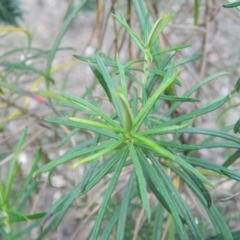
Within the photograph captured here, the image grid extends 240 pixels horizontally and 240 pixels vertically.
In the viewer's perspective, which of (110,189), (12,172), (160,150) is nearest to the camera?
(160,150)

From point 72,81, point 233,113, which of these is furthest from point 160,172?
point 72,81

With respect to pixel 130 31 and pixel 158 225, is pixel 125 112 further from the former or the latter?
pixel 158 225

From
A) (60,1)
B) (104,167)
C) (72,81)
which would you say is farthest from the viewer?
(60,1)

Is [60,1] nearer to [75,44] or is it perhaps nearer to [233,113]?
[75,44]

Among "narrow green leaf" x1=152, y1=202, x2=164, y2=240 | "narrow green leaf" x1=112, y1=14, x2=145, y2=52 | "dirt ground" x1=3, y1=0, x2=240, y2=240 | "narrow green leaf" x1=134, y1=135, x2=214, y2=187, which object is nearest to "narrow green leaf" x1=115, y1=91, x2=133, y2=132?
"narrow green leaf" x1=134, y1=135, x2=214, y2=187

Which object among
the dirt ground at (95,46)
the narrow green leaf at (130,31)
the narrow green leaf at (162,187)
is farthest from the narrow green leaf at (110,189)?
the dirt ground at (95,46)

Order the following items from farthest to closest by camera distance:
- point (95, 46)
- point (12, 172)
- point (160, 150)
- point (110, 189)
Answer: point (95, 46) → point (12, 172) → point (110, 189) → point (160, 150)

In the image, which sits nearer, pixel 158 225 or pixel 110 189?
pixel 110 189

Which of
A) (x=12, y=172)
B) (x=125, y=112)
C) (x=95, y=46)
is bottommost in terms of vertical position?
(x=12, y=172)

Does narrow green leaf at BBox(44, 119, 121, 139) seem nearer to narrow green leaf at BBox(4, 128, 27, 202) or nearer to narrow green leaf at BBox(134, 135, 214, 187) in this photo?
narrow green leaf at BBox(134, 135, 214, 187)

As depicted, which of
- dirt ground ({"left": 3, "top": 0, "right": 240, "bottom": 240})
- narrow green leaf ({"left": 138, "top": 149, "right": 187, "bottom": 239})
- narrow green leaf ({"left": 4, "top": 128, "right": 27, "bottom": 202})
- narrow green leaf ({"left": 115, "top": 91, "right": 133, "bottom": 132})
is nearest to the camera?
narrow green leaf ({"left": 115, "top": 91, "right": 133, "bottom": 132})

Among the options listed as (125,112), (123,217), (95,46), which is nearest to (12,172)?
(123,217)
